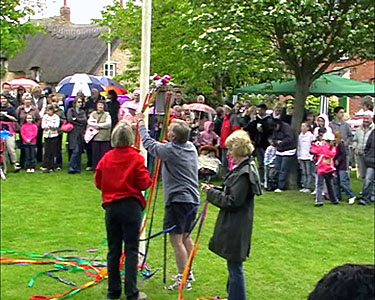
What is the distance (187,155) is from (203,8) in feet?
26.3

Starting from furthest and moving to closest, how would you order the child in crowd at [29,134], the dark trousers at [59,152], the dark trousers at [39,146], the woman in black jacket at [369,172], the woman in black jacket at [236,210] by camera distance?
the dark trousers at [39,146]
the dark trousers at [59,152]
the child in crowd at [29,134]
the woman in black jacket at [369,172]
the woman in black jacket at [236,210]

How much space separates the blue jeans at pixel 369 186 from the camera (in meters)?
12.8

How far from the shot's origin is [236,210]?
227 inches

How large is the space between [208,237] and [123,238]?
335 centimetres

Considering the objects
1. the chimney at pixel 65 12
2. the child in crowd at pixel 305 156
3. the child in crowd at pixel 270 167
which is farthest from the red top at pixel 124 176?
the chimney at pixel 65 12

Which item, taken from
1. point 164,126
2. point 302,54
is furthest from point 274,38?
point 164,126

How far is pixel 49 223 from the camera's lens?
32.2 feet

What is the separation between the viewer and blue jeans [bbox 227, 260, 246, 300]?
5.83 m

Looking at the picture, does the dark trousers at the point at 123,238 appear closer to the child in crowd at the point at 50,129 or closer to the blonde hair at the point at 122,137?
the blonde hair at the point at 122,137

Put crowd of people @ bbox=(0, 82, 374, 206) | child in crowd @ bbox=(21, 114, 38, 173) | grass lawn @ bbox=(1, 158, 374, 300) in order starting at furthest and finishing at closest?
1. child in crowd @ bbox=(21, 114, 38, 173)
2. crowd of people @ bbox=(0, 82, 374, 206)
3. grass lawn @ bbox=(1, 158, 374, 300)

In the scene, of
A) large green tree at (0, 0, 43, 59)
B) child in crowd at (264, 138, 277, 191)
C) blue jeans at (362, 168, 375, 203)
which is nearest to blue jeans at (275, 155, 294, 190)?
child in crowd at (264, 138, 277, 191)

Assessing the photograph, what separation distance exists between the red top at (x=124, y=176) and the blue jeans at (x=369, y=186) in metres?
7.91

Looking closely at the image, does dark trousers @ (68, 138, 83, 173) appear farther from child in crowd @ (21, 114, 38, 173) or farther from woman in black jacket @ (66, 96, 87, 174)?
child in crowd @ (21, 114, 38, 173)

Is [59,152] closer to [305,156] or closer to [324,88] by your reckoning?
[305,156]
